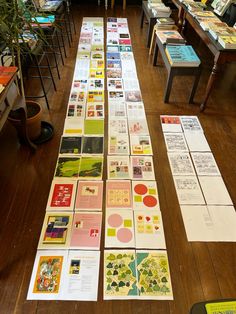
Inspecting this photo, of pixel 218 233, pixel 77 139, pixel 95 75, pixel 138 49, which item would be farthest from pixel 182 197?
pixel 138 49

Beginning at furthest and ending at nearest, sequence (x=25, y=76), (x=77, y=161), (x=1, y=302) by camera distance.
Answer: (x=25, y=76), (x=77, y=161), (x=1, y=302)

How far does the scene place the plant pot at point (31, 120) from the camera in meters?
1.76

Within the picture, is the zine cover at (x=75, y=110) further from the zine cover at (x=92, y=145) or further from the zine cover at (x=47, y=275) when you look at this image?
the zine cover at (x=47, y=275)

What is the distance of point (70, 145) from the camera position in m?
1.99

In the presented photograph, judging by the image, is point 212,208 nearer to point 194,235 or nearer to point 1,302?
point 194,235

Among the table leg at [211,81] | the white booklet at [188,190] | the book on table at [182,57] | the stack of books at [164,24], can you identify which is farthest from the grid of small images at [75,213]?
the stack of books at [164,24]

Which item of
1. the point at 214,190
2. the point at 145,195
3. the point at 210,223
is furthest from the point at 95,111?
the point at 210,223

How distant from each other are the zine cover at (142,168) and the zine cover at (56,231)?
571mm

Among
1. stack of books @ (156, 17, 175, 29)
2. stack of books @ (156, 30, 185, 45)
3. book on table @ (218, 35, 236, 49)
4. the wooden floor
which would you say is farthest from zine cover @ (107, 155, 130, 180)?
stack of books @ (156, 17, 175, 29)

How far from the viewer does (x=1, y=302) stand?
1.17 meters

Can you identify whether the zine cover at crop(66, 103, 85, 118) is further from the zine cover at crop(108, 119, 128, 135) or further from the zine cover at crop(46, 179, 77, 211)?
the zine cover at crop(46, 179, 77, 211)

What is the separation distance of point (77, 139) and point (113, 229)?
35.3 inches

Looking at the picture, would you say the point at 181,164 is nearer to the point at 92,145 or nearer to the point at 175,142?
the point at 175,142

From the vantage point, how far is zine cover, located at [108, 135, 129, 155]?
195 centimetres
